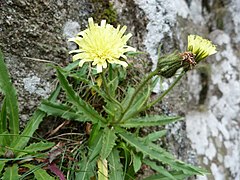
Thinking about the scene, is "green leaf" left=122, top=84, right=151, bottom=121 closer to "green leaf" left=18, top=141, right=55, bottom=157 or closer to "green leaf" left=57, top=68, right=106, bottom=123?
"green leaf" left=57, top=68, right=106, bottom=123

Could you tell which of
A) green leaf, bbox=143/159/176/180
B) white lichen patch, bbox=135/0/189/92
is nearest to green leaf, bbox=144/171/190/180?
green leaf, bbox=143/159/176/180

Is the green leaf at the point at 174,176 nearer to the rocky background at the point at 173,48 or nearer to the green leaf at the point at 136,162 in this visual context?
the green leaf at the point at 136,162

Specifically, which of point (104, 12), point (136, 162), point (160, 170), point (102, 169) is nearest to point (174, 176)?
point (160, 170)

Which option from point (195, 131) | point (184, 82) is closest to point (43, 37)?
point (184, 82)

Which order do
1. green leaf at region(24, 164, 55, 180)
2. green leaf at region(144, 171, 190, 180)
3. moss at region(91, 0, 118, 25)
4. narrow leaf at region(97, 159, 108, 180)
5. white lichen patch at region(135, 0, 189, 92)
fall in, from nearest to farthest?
green leaf at region(24, 164, 55, 180), narrow leaf at region(97, 159, 108, 180), green leaf at region(144, 171, 190, 180), moss at region(91, 0, 118, 25), white lichen patch at region(135, 0, 189, 92)

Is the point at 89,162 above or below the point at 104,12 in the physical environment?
below

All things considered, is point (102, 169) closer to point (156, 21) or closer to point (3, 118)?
point (3, 118)

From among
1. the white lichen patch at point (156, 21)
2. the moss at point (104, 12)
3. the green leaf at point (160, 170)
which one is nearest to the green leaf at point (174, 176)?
the green leaf at point (160, 170)
